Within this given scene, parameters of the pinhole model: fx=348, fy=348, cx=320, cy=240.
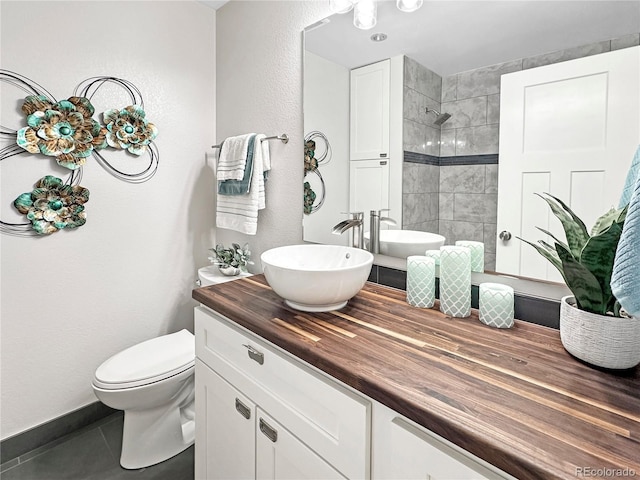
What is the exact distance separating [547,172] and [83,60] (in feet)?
6.64

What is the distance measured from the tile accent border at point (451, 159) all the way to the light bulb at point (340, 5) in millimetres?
675

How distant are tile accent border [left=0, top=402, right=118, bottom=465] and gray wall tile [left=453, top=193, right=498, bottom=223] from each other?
6.64 ft

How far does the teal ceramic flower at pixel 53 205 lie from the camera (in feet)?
5.10

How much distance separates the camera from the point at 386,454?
69 centimetres

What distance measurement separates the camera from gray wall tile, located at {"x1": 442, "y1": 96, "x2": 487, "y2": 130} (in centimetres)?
106

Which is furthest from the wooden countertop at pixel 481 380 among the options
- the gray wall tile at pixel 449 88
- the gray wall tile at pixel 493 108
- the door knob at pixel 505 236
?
the gray wall tile at pixel 449 88

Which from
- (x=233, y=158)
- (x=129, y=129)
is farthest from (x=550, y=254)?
(x=129, y=129)

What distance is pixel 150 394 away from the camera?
1.48m

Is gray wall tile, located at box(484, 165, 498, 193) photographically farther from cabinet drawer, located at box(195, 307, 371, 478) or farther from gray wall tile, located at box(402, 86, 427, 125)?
cabinet drawer, located at box(195, 307, 371, 478)

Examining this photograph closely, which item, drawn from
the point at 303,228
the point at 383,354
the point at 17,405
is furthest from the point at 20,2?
the point at 383,354

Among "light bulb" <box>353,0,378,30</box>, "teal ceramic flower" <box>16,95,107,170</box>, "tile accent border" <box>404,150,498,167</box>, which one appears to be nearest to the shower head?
"tile accent border" <box>404,150,498,167</box>

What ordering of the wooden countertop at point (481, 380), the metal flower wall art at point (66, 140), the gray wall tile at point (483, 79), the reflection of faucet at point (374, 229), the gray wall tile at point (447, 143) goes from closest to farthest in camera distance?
the wooden countertop at point (481, 380)
the gray wall tile at point (483, 79)
the gray wall tile at point (447, 143)
the reflection of faucet at point (374, 229)
the metal flower wall art at point (66, 140)

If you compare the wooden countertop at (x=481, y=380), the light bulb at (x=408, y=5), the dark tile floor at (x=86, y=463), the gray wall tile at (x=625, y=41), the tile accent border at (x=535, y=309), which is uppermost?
the light bulb at (x=408, y=5)

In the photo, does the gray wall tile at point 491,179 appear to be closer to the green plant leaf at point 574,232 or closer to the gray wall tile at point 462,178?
the gray wall tile at point 462,178
